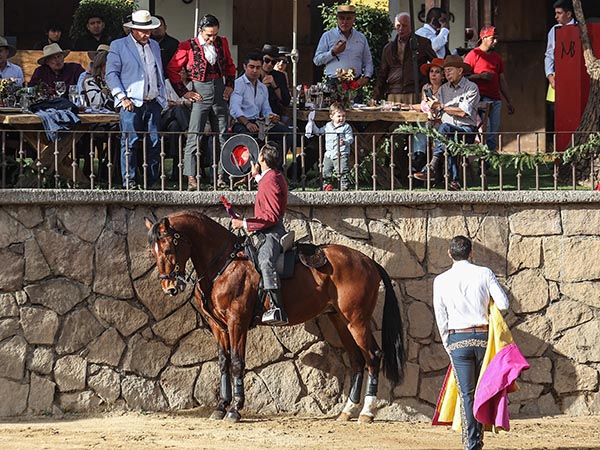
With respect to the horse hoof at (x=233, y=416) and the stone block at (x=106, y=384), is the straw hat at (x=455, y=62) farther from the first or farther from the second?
the stone block at (x=106, y=384)

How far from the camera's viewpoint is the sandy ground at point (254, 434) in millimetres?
13102

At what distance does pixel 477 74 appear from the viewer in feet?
58.2

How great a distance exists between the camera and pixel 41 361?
46.3ft

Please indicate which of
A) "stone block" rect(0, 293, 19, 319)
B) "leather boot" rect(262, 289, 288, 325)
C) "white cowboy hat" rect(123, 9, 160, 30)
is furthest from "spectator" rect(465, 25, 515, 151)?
"stone block" rect(0, 293, 19, 319)

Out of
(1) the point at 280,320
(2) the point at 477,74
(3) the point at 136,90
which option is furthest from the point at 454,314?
(2) the point at 477,74

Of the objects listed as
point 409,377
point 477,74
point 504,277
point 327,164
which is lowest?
point 409,377

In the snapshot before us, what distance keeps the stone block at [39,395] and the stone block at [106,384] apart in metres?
0.39

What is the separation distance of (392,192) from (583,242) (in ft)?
6.17

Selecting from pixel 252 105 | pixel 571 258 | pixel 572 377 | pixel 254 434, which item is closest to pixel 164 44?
pixel 252 105

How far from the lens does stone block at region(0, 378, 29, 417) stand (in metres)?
14.0

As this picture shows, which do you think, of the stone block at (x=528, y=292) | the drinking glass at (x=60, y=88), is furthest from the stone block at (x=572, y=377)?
the drinking glass at (x=60, y=88)

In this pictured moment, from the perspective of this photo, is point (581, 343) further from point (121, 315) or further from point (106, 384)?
point (106, 384)

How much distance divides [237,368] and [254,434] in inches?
26.2

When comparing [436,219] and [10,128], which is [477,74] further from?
[10,128]
